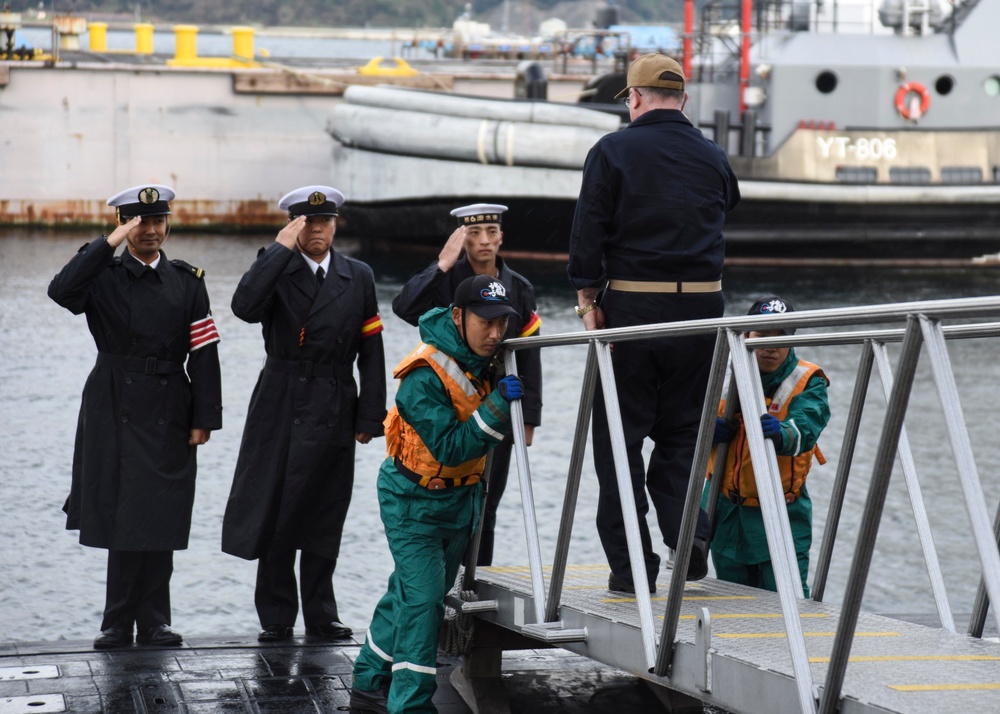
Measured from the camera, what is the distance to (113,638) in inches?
206

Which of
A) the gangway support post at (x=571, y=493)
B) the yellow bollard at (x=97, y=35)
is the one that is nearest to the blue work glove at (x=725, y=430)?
the gangway support post at (x=571, y=493)

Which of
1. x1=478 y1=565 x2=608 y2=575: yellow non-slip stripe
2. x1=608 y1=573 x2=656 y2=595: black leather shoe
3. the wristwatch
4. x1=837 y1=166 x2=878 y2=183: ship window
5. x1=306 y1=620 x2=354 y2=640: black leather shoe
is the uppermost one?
x1=837 y1=166 x2=878 y2=183: ship window

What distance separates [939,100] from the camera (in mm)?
23859

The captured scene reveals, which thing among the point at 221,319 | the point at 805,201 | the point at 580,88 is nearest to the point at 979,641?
the point at 221,319

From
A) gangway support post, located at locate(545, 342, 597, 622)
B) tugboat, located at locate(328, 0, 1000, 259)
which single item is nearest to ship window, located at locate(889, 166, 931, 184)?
tugboat, located at locate(328, 0, 1000, 259)

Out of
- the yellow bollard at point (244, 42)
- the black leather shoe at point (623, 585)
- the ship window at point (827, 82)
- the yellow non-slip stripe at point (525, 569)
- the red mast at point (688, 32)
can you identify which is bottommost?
the yellow non-slip stripe at point (525, 569)

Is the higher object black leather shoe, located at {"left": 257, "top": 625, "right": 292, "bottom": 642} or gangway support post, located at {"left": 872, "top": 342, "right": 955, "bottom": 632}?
gangway support post, located at {"left": 872, "top": 342, "right": 955, "bottom": 632}

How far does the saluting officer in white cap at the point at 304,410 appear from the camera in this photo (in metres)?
5.34

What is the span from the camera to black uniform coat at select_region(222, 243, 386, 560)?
5.35 metres

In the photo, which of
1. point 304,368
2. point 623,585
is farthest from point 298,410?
point 623,585

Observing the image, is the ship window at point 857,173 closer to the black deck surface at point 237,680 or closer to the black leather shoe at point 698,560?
the black deck surface at point 237,680

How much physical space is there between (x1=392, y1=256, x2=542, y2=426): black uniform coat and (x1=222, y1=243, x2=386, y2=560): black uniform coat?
27cm

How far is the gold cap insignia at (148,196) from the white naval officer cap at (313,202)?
0.47 metres

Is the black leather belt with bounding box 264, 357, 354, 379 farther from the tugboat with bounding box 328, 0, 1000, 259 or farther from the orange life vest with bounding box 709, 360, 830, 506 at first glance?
the tugboat with bounding box 328, 0, 1000, 259
